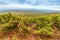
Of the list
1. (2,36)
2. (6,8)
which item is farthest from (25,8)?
(2,36)

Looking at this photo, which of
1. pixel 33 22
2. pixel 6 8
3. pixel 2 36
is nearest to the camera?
pixel 2 36

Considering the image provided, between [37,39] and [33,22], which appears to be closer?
[37,39]

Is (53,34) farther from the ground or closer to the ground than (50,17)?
closer to the ground

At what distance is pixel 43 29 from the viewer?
→ 16.2ft

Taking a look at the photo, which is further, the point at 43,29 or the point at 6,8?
the point at 6,8

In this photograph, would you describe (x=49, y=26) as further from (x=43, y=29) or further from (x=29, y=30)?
(x=29, y=30)

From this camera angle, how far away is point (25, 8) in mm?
8070

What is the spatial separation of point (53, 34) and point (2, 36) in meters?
1.27

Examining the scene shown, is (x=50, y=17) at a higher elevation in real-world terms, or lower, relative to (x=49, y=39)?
higher

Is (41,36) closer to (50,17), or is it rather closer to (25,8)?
(50,17)

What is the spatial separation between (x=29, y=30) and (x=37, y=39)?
0.30 metres

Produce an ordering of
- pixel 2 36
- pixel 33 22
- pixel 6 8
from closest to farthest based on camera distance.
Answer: pixel 2 36 < pixel 33 22 < pixel 6 8

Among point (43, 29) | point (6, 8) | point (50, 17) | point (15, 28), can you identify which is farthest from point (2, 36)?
point (6, 8)

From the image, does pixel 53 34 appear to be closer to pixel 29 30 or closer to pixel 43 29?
pixel 43 29
